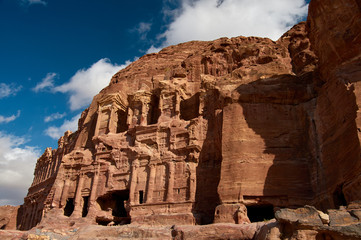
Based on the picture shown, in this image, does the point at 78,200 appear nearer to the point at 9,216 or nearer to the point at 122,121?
the point at 122,121

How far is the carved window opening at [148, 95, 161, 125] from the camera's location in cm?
3509

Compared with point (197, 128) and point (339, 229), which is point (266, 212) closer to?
point (197, 128)

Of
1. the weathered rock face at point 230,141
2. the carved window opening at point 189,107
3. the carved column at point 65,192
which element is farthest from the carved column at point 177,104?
the carved column at point 65,192

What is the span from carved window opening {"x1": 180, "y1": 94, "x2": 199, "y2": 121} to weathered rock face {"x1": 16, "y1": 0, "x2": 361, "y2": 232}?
104 millimetres

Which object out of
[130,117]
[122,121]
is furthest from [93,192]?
[122,121]

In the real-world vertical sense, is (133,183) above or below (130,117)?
below

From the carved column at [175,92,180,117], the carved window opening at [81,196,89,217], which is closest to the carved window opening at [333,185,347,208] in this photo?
the carved column at [175,92,180,117]

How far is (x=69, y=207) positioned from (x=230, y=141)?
18.4 m

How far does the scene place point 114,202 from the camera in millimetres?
31906

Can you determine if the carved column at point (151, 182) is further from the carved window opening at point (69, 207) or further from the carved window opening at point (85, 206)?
the carved window opening at point (69, 207)

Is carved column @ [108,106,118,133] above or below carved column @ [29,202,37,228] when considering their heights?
above

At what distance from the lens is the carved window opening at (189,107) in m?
33.3

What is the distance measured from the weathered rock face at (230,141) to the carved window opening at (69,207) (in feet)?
0.21

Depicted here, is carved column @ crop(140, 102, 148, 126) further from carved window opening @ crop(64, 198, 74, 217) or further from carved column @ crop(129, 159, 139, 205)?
carved window opening @ crop(64, 198, 74, 217)
